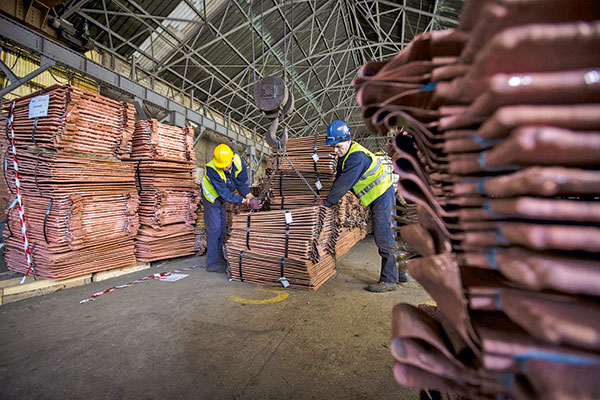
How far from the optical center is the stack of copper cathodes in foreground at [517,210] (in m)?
0.53

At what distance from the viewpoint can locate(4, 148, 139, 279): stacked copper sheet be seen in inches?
148

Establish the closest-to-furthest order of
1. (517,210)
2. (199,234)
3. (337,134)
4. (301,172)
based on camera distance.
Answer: (517,210) → (337,134) → (301,172) → (199,234)

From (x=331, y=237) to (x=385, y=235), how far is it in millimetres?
944

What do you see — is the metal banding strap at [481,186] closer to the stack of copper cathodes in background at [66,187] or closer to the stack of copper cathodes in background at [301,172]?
the stack of copper cathodes in background at [301,172]

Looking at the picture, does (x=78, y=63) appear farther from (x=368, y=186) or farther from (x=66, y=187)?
(x=368, y=186)

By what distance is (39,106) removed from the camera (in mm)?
3787

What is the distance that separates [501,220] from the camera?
753 mm

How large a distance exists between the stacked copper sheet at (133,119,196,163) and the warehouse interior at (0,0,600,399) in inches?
1.5

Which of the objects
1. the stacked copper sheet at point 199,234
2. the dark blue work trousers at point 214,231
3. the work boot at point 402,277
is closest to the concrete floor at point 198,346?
the work boot at point 402,277

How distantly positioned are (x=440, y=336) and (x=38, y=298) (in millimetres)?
4534

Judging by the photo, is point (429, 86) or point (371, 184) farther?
point (371, 184)

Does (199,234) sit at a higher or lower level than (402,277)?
higher

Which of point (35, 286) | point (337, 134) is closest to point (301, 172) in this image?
point (337, 134)

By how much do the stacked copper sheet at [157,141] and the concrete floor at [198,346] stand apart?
2466mm
